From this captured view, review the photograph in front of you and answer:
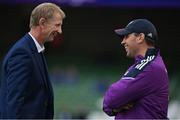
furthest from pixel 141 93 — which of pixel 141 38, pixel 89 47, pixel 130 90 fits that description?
pixel 89 47

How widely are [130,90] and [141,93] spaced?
3.6 inches

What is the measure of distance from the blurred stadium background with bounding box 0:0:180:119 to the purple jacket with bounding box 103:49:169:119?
5.32 m

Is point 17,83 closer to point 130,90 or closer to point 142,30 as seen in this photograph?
point 130,90

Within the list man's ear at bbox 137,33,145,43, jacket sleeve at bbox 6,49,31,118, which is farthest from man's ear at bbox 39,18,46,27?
man's ear at bbox 137,33,145,43

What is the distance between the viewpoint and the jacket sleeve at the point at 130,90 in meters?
4.36

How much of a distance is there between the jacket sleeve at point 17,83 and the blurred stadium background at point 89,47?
533 cm

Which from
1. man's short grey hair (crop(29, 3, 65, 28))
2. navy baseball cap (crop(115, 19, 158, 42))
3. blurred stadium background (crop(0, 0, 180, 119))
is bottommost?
blurred stadium background (crop(0, 0, 180, 119))

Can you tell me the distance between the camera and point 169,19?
1028 cm

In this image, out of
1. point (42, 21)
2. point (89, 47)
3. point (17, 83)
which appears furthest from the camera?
point (89, 47)

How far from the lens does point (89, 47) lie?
33.8ft

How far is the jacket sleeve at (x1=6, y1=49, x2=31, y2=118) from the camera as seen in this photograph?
4359 millimetres

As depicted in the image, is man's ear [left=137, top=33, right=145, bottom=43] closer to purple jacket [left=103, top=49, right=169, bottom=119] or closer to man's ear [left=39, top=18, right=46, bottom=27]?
purple jacket [left=103, top=49, right=169, bottom=119]

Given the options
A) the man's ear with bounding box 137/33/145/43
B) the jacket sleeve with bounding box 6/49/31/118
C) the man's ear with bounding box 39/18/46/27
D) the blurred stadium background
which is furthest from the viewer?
the blurred stadium background

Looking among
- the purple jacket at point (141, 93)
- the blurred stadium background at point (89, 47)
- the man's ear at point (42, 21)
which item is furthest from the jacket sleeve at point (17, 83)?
the blurred stadium background at point (89, 47)
